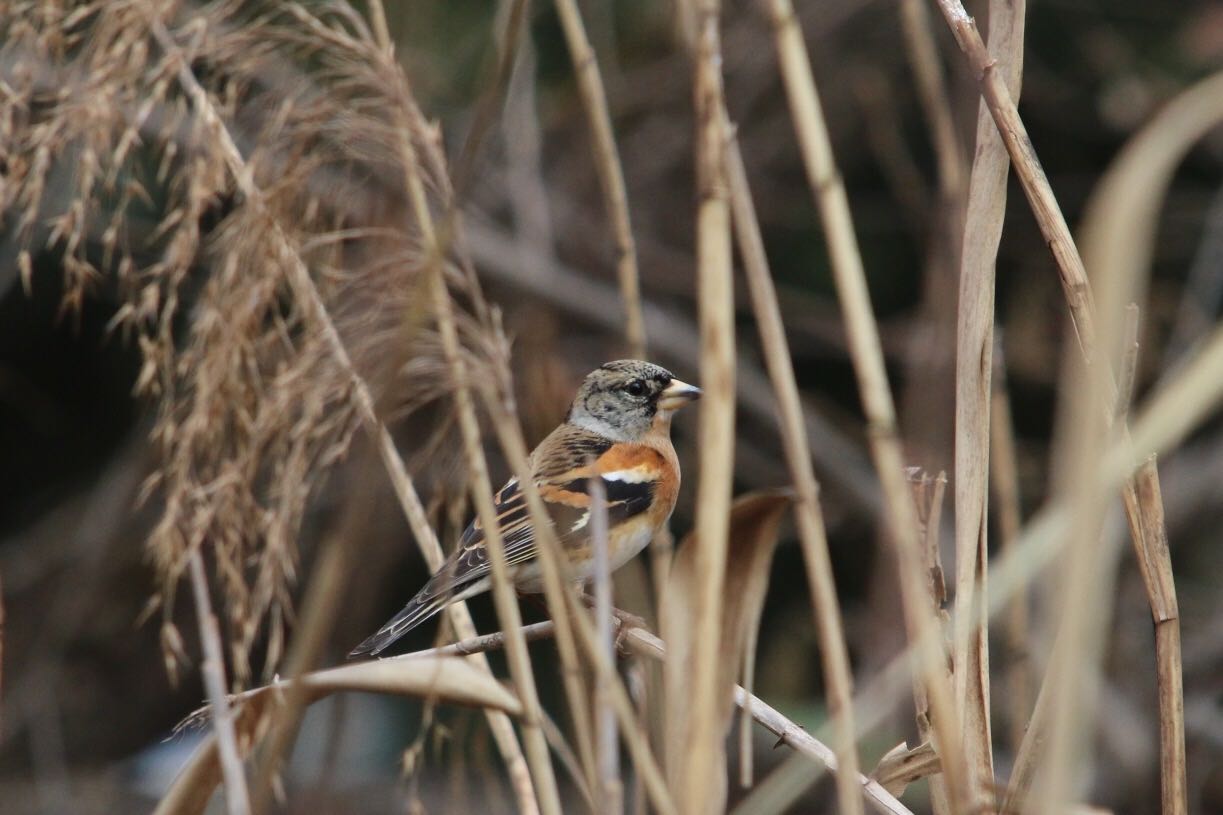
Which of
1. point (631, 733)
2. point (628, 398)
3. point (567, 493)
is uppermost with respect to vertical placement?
point (631, 733)

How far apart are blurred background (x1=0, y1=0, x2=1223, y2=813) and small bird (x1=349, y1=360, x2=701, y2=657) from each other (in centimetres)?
85

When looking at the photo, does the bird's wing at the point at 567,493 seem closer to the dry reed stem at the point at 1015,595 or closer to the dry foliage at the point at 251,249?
the dry foliage at the point at 251,249

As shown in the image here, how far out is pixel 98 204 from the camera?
2.35 metres

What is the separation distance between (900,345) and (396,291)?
131 inches

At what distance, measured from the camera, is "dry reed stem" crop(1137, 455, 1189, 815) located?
5.42ft

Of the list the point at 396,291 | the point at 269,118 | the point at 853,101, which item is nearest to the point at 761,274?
the point at 396,291

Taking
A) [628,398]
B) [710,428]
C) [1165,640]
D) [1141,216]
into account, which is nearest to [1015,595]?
[1165,640]

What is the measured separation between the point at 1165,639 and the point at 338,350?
3.99 ft

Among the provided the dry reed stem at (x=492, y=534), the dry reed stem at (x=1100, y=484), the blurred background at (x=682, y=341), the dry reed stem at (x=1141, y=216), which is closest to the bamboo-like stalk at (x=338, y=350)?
the dry reed stem at (x=492, y=534)

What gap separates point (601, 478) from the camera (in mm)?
3389

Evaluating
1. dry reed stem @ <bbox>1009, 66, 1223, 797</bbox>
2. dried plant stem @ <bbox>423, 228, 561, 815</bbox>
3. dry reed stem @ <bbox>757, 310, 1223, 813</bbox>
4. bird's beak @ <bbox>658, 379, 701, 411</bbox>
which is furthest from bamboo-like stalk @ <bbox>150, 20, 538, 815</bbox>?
bird's beak @ <bbox>658, 379, 701, 411</bbox>

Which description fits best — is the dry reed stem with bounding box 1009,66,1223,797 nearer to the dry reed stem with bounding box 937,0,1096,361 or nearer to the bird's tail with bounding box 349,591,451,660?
the dry reed stem with bounding box 937,0,1096,361

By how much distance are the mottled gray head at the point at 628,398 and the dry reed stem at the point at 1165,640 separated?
1958 mm

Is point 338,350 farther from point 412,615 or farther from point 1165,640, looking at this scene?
point 1165,640
